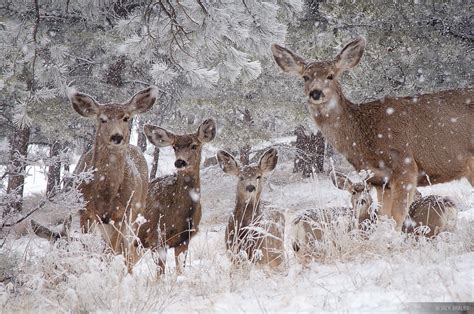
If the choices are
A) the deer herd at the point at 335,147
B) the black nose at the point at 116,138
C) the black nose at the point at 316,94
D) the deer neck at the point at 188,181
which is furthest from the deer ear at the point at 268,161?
the black nose at the point at 116,138

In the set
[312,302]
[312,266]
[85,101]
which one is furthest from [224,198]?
[312,302]

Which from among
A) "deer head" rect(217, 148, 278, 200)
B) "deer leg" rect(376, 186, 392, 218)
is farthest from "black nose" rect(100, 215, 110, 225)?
"deer leg" rect(376, 186, 392, 218)

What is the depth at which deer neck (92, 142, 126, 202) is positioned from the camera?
696 centimetres

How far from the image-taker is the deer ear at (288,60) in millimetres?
7473

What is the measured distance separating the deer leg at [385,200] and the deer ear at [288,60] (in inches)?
73.9

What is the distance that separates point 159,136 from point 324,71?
2558 millimetres

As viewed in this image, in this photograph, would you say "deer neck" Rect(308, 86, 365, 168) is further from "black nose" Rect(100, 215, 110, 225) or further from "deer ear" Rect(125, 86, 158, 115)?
"black nose" Rect(100, 215, 110, 225)

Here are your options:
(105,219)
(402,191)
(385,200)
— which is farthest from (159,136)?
(402,191)

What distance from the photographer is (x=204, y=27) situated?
6.41 m

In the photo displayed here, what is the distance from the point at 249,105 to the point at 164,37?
1244cm

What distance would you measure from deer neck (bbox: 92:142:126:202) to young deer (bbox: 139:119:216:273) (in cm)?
Result: 63

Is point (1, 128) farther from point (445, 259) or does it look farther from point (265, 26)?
point (445, 259)

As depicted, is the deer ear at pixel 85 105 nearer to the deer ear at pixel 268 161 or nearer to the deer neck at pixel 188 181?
the deer neck at pixel 188 181

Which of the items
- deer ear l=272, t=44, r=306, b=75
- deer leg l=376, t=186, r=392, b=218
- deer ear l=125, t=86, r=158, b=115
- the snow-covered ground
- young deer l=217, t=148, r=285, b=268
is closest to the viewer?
the snow-covered ground
